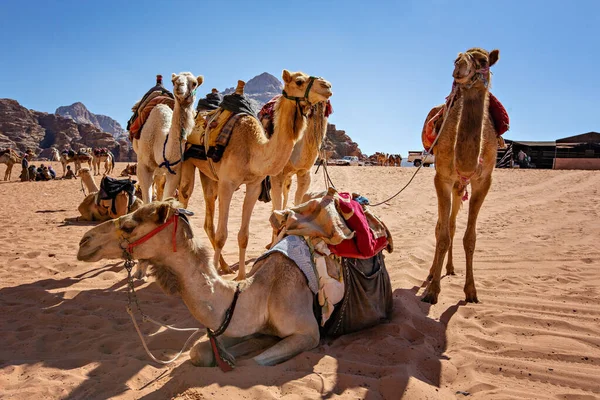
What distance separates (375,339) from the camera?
3.39 metres

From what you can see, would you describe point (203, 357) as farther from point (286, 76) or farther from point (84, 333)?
point (286, 76)

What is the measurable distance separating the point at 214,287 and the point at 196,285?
0.44ft

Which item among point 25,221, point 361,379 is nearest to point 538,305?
point 361,379

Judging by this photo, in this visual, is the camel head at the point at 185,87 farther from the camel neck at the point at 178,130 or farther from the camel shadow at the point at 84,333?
the camel shadow at the point at 84,333

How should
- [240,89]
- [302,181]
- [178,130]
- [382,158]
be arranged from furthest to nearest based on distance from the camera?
[382,158] → [302,181] → [240,89] → [178,130]

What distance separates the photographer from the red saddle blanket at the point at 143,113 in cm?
637

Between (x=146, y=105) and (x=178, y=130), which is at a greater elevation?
Result: (x=146, y=105)

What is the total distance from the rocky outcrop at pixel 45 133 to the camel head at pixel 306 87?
87643mm

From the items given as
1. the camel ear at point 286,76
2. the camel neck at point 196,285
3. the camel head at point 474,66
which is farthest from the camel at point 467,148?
the camel neck at point 196,285

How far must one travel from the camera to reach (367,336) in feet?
11.4

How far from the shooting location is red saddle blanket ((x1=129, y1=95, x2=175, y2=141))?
251 inches

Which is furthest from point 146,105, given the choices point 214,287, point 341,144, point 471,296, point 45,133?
point 45,133

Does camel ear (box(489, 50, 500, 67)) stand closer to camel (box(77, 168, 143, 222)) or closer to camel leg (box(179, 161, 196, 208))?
camel leg (box(179, 161, 196, 208))

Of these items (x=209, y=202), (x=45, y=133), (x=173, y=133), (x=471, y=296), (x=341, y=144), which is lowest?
(x=471, y=296)
